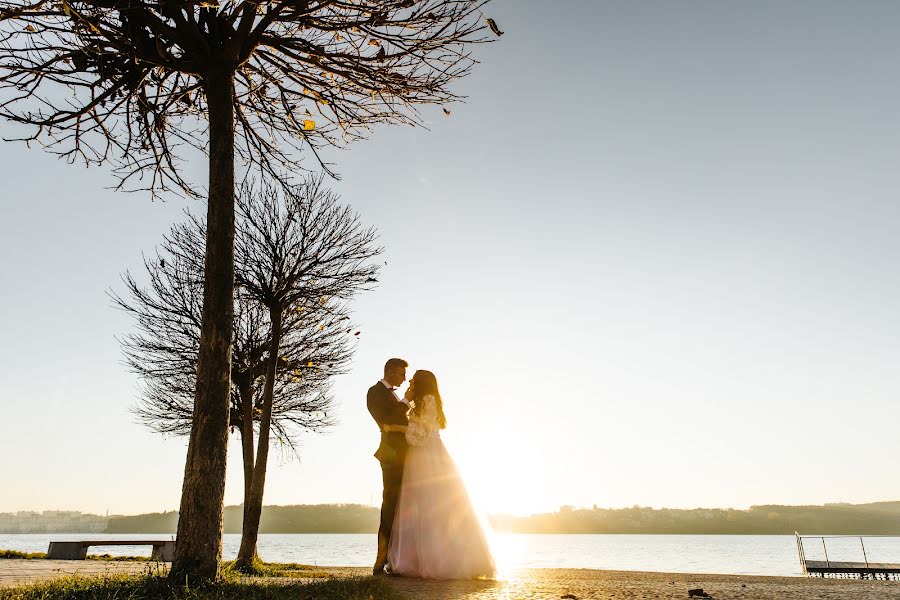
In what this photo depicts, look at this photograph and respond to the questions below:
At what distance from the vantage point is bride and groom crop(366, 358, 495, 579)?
6.13 metres

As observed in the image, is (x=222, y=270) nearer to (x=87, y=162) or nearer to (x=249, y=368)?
(x=87, y=162)

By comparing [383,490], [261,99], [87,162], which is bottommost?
[383,490]

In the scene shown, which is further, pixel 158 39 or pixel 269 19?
pixel 269 19

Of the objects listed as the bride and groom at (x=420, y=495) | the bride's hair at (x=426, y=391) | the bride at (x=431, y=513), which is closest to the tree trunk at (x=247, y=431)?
the bride and groom at (x=420, y=495)

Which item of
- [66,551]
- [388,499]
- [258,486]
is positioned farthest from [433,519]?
[66,551]

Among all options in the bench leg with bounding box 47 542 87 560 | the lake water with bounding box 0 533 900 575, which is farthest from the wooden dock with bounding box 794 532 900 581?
the bench leg with bounding box 47 542 87 560

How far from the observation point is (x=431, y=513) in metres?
6.31

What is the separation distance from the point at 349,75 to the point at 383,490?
16.5 feet

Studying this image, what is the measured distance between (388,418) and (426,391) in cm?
57

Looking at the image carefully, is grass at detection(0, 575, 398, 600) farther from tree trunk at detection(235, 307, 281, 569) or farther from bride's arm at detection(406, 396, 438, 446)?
tree trunk at detection(235, 307, 281, 569)

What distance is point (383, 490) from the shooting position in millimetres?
6590

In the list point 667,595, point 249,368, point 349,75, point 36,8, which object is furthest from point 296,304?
point 667,595

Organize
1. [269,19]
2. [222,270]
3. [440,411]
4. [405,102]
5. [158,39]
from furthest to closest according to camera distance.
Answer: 1. [405,102]
2. [440,411]
3. [269,19]
4. [158,39]
5. [222,270]

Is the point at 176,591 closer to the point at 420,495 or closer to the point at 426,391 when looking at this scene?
the point at 420,495
